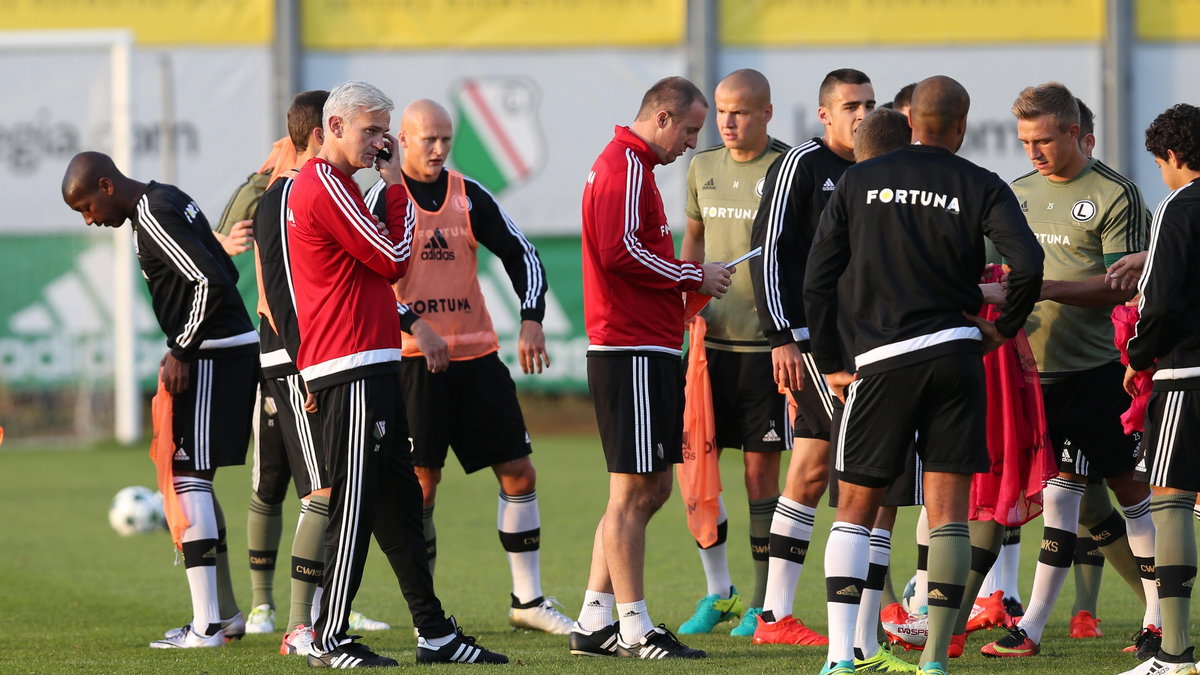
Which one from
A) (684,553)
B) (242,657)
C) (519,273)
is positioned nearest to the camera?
(242,657)

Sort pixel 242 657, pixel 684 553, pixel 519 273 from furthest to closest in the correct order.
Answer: pixel 684 553 < pixel 519 273 < pixel 242 657

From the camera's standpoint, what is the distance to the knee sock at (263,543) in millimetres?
7422

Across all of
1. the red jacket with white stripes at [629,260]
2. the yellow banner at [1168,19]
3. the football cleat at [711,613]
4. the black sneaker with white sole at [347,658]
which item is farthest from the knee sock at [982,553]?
the yellow banner at [1168,19]

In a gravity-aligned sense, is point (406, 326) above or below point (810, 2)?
below

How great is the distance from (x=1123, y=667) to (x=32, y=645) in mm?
4562

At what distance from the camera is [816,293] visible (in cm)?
549

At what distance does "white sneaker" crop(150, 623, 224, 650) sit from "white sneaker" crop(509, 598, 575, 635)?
1.36 m

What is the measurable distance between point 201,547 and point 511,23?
14.0 meters

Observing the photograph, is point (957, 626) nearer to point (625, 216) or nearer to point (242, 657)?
point (625, 216)

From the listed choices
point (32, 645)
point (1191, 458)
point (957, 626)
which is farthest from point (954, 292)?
point (32, 645)

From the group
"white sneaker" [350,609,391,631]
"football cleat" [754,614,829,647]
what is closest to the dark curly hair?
"football cleat" [754,614,829,647]

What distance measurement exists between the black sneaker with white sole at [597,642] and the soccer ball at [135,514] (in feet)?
18.6

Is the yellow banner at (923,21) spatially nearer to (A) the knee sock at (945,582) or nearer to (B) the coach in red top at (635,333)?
(B) the coach in red top at (635,333)

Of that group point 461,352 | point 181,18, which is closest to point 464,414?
point 461,352
